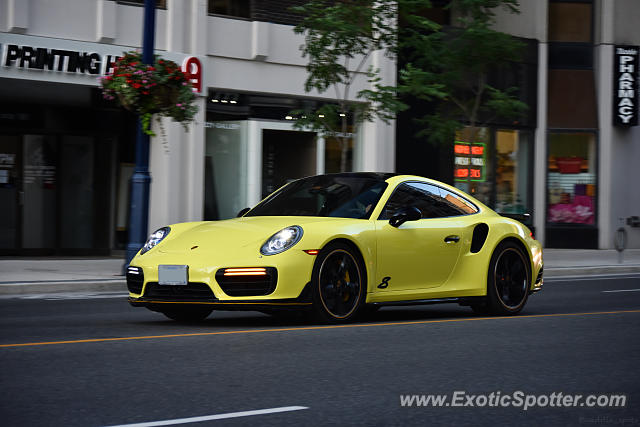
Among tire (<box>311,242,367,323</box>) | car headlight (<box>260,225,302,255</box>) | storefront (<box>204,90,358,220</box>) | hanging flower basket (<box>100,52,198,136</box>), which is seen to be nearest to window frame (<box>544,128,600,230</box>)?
storefront (<box>204,90,358,220</box>)

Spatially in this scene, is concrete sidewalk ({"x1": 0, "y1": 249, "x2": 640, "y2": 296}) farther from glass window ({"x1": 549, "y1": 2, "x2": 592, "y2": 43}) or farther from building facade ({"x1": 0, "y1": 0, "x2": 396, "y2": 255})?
glass window ({"x1": 549, "y1": 2, "x2": 592, "y2": 43})

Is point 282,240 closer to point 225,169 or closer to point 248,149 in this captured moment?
point 225,169

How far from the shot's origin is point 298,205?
9.92 metres

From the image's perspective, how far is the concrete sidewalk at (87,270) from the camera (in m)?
14.4

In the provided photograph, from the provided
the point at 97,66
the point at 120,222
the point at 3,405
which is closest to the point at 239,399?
the point at 3,405

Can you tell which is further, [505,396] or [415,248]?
[415,248]

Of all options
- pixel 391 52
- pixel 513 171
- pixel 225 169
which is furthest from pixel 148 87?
pixel 513 171

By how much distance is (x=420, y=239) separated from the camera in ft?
32.0

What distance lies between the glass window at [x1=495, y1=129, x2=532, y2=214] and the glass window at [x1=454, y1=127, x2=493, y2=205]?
410mm

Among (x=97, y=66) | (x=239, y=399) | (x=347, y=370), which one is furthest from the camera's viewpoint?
(x=97, y=66)

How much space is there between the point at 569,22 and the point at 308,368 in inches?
1030

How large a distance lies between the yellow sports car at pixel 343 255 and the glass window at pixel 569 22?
21190mm

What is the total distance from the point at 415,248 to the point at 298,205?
3.77 ft

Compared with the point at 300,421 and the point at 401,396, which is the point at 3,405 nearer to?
the point at 300,421
